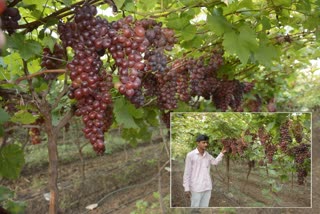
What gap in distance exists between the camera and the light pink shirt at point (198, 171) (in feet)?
7.36

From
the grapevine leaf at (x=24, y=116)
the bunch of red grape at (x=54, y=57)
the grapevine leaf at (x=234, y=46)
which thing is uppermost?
the grapevine leaf at (x=234, y=46)

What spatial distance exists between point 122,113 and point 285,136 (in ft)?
3.92

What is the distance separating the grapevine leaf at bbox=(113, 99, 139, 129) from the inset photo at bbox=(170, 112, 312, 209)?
432 mm

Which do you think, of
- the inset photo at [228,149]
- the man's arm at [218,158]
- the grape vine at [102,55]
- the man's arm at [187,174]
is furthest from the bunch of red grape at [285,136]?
the grape vine at [102,55]

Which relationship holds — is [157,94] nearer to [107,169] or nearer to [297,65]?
[297,65]

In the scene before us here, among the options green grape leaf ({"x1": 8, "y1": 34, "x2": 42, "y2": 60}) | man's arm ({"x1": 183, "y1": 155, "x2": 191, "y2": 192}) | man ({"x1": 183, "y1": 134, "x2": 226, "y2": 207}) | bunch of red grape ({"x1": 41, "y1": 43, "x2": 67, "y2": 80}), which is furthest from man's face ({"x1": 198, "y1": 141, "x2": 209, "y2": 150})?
green grape leaf ({"x1": 8, "y1": 34, "x2": 42, "y2": 60})

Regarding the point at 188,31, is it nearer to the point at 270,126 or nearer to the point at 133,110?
the point at 133,110

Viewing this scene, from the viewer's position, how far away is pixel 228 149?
2.33m

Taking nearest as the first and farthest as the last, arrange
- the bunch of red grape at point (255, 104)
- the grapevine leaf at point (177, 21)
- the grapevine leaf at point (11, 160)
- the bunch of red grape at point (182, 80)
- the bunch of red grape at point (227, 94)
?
the grapevine leaf at point (177, 21) → the grapevine leaf at point (11, 160) → the bunch of red grape at point (182, 80) → the bunch of red grape at point (227, 94) → the bunch of red grape at point (255, 104)

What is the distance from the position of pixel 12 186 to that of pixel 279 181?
3.97 metres

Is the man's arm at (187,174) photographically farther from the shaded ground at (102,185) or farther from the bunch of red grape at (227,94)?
the shaded ground at (102,185)

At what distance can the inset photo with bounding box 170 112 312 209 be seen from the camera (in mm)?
2285

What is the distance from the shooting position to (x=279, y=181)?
133 inches

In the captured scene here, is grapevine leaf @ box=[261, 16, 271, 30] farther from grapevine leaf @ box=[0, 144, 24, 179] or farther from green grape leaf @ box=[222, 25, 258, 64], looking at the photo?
grapevine leaf @ box=[0, 144, 24, 179]
